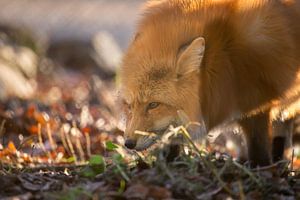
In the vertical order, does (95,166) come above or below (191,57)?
below

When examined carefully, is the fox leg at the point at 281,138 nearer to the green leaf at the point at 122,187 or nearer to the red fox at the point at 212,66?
the red fox at the point at 212,66

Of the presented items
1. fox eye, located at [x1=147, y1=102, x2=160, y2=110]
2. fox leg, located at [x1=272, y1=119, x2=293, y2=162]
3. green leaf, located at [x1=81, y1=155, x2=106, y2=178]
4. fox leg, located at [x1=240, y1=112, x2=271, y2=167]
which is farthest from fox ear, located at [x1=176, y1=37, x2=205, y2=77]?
fox leg, located at [x1=272, y1=119, x2=293, y2=162]

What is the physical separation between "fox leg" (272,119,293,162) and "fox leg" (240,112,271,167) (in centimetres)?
99

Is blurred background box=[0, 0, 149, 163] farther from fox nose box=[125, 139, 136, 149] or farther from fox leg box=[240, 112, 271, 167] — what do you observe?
fox leg box=[240, 112, 271, 167]

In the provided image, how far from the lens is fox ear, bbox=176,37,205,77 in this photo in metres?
5.01

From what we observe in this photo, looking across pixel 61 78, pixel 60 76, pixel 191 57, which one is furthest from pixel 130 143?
pixel 60 76

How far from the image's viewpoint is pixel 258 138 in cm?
565

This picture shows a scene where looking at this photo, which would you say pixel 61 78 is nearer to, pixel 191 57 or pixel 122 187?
pixel 191 57

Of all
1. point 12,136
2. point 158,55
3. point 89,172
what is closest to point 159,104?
point 158,55

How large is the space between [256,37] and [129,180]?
185cm

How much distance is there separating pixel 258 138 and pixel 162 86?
103 centimetres

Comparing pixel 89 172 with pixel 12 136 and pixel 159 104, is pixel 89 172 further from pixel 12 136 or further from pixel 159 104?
pixel 12 136

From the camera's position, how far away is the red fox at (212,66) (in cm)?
512

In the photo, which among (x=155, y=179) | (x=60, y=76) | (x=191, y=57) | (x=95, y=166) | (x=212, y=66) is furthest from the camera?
(x=60, y=76)
